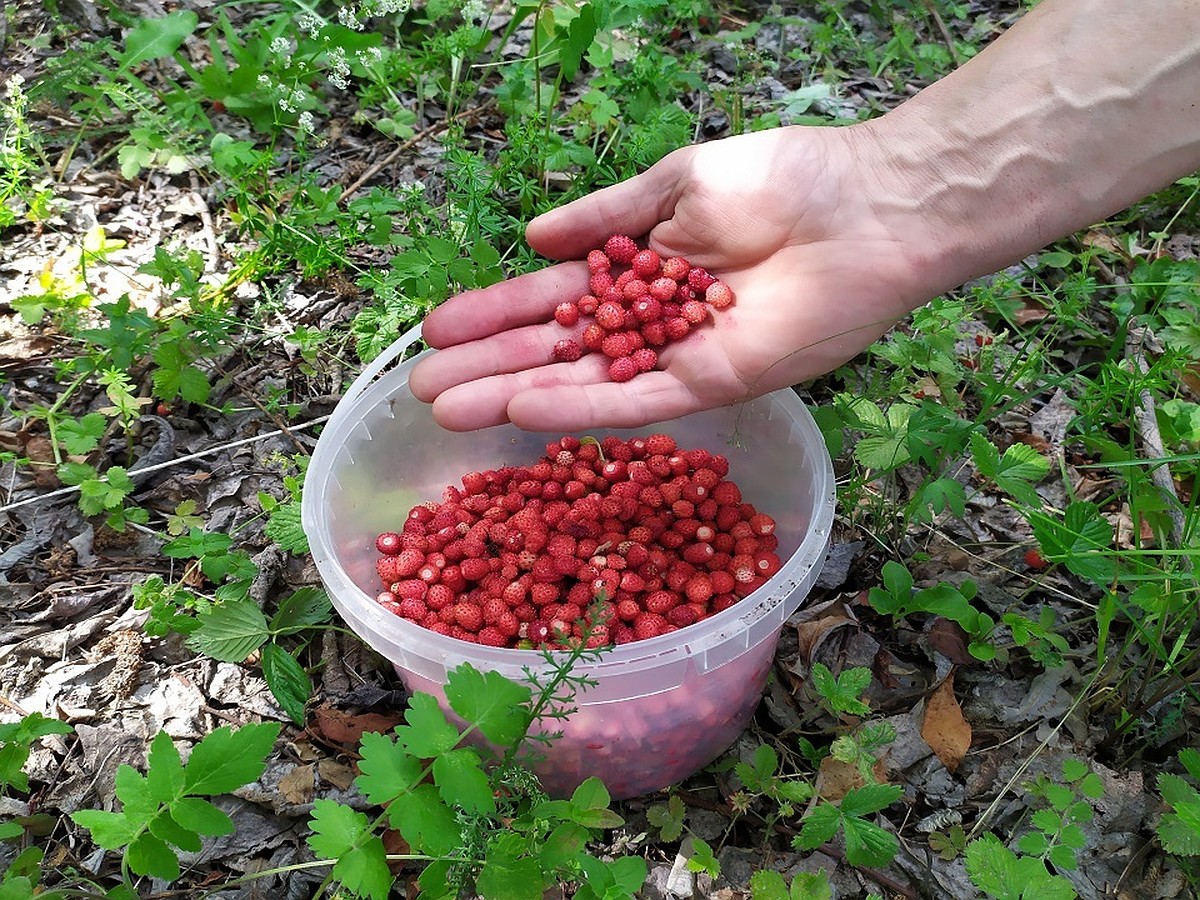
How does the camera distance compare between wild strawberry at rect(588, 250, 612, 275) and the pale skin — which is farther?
wild strawberry at rect(588, 250, 612, 275)

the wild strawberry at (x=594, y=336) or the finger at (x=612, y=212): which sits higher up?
the finger at (x=612, y=212)

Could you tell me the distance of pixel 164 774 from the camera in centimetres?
138

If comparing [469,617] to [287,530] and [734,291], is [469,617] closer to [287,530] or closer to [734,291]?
[287,530]

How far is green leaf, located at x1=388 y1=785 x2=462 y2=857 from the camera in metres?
1.35

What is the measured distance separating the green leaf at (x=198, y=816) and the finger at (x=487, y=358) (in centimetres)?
99

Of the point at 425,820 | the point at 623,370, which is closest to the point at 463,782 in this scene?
the point at 425,820

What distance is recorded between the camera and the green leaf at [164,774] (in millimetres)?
1377

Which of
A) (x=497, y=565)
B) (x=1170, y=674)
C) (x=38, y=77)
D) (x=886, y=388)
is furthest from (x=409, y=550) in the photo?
(x=38, y=77)

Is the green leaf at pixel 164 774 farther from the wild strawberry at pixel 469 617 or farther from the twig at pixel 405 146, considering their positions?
the twig at pixel 405 146

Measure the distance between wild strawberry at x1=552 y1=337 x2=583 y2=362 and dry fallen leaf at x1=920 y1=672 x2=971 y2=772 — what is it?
1085 millimetres

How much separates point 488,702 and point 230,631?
793 millimetres

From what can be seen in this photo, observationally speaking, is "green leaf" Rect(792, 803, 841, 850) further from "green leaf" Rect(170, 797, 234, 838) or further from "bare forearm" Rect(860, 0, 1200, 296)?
"bare forearm" Rect(860, 0, 1200, 296)

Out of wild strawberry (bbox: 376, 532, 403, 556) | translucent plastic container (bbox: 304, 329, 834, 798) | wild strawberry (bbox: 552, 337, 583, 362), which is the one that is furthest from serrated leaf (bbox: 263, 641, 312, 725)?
wild strawberry (bbox: 552, 337, 583, 362)

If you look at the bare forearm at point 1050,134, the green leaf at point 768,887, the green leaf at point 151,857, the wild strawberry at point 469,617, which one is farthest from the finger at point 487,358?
the green leaf at point 768,887
